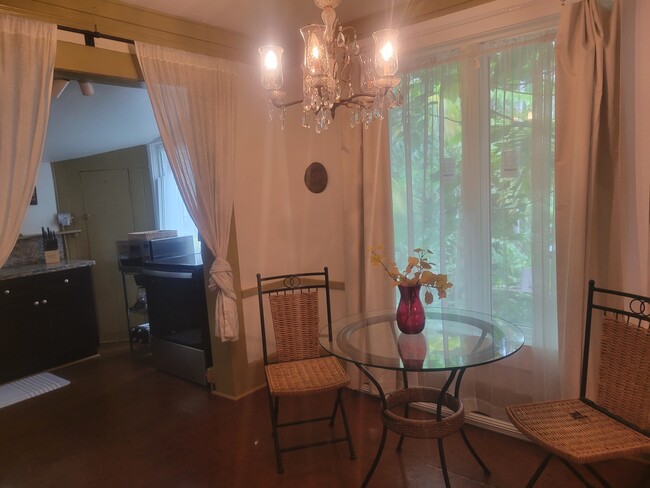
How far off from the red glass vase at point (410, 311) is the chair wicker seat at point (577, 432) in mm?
547

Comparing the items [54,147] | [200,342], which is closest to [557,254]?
[200,342]

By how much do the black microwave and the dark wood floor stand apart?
114 cm

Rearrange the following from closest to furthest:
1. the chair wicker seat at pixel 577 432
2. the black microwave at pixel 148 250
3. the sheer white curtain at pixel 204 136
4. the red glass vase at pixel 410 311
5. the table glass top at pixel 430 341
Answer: the chair wicker seat at pixel 577 432
the table glass top at pixel 430 341
the red glass vase at pixel 410 311
the sheer white curtain at pixel 204 136
the black microwave at pixel 148 250

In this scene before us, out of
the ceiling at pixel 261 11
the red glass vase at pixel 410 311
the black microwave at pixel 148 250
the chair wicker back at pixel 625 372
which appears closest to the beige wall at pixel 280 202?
the ceiling at pixel 261 11

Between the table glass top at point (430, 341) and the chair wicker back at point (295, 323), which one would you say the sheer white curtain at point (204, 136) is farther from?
the table glass top at point (430, 341)

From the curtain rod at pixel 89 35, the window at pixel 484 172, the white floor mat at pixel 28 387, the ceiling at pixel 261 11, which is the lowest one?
the white floor mat at pixel 28 387

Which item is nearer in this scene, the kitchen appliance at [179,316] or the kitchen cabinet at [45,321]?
the kitchen appliance at [179,316]

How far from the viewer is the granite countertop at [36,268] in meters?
3.55

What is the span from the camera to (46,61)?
2.10 m

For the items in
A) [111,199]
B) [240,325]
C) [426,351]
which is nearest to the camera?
[426,351]

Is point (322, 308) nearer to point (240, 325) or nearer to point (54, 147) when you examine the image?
point (240, 325)

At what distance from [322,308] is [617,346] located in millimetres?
2047

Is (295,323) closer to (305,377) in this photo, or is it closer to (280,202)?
(305,377)

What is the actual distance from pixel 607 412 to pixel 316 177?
2.33 m
